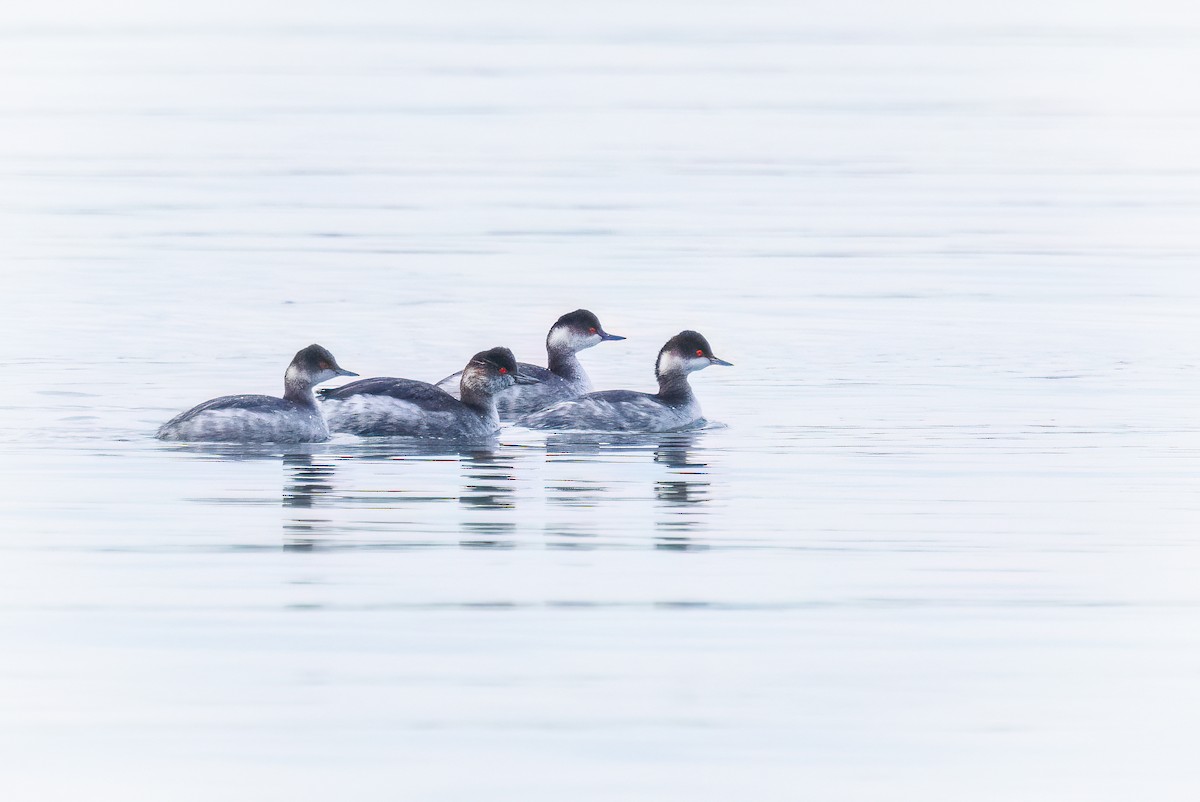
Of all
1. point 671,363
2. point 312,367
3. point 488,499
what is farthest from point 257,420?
point 671,363

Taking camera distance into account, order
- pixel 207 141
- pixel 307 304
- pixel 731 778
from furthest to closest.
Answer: pixel 207 141, pixel 307 304, pixel 731 778

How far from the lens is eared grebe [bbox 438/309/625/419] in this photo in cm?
1753

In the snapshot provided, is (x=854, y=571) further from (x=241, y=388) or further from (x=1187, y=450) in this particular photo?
(x=241, y=388)

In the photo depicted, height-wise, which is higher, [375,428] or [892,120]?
[892,120]

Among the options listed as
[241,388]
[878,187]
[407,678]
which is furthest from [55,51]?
[407,678]

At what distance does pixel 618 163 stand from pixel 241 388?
670 inches

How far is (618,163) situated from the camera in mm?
33938

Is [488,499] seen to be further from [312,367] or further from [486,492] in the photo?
[312,367]

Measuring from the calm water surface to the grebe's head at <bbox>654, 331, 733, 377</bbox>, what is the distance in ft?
1.45

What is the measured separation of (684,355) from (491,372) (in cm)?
151

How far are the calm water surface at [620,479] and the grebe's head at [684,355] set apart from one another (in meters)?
0.44

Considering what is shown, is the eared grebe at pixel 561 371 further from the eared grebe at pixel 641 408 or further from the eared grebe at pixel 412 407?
the eared grebe at pixel 412 407

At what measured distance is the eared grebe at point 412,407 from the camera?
604 inches

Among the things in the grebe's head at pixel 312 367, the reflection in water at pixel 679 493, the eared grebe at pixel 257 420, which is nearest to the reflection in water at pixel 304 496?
the eared grebe at pixel 257 420
